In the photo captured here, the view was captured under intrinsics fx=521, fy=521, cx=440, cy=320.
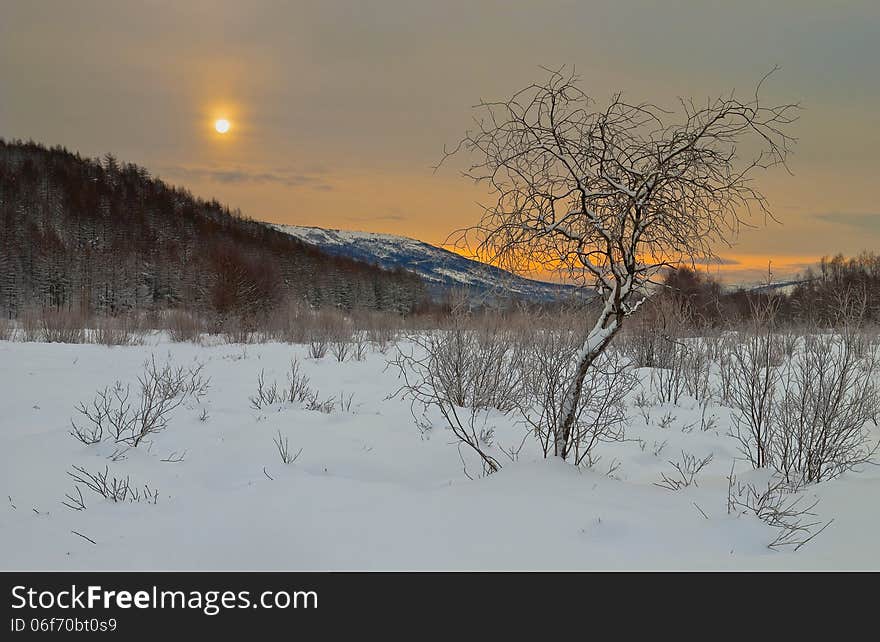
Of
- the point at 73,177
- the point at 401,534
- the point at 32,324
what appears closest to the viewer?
the point at 401,534

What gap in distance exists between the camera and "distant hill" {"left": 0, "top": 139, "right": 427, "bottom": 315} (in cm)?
3419

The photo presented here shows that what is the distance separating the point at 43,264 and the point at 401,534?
6233 centimetres

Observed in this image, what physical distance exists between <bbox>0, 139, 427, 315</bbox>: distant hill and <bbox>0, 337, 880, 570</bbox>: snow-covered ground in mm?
20339

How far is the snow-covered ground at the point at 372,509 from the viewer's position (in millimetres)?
2762

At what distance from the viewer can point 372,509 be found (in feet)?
11.3

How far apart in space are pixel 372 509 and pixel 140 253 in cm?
7198

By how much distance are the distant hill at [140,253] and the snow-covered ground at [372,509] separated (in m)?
20.3

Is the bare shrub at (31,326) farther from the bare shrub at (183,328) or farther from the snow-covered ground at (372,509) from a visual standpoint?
the snow-covered ground at (372,509)

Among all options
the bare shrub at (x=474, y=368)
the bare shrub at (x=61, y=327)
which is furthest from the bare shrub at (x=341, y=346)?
the bare shrub at (x=61, y=327)

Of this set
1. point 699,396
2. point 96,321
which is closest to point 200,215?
point 96,321

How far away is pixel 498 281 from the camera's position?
395cm

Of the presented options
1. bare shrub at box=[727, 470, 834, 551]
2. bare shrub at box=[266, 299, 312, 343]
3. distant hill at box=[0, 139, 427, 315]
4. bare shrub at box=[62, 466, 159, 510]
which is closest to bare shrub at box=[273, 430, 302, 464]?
bare shrub at box=[62, 466, 159, 510]
